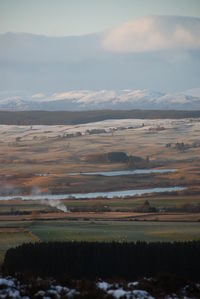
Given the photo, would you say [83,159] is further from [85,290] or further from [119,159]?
[85,290]

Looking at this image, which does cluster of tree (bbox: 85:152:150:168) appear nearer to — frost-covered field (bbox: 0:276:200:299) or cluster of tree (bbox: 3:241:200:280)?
cluster of tree (bbox: 3:241:200:280)

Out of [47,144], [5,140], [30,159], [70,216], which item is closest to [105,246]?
[70,216]

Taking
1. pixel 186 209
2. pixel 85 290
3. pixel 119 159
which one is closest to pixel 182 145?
pixel 119 159

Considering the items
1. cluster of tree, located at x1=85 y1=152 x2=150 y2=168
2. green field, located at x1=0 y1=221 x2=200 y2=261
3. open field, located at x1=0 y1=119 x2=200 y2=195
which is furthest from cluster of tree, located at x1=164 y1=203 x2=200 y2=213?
cluster of tree, located at x1=85 y1=152 x2=150 y2=168

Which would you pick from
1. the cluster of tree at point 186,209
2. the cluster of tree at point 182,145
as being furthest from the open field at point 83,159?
the cluster of tree at point 186,209

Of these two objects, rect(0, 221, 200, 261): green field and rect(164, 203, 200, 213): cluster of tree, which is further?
rect(164, 203, 200, 213): cluster of tree

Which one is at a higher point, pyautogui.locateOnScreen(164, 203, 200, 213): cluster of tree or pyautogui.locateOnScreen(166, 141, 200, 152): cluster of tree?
pyautogui.locateOnScreen(166, 141, 200, 152): cluster of tree

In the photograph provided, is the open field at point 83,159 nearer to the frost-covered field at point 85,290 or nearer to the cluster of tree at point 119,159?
the cluster of tree at point 119,159
